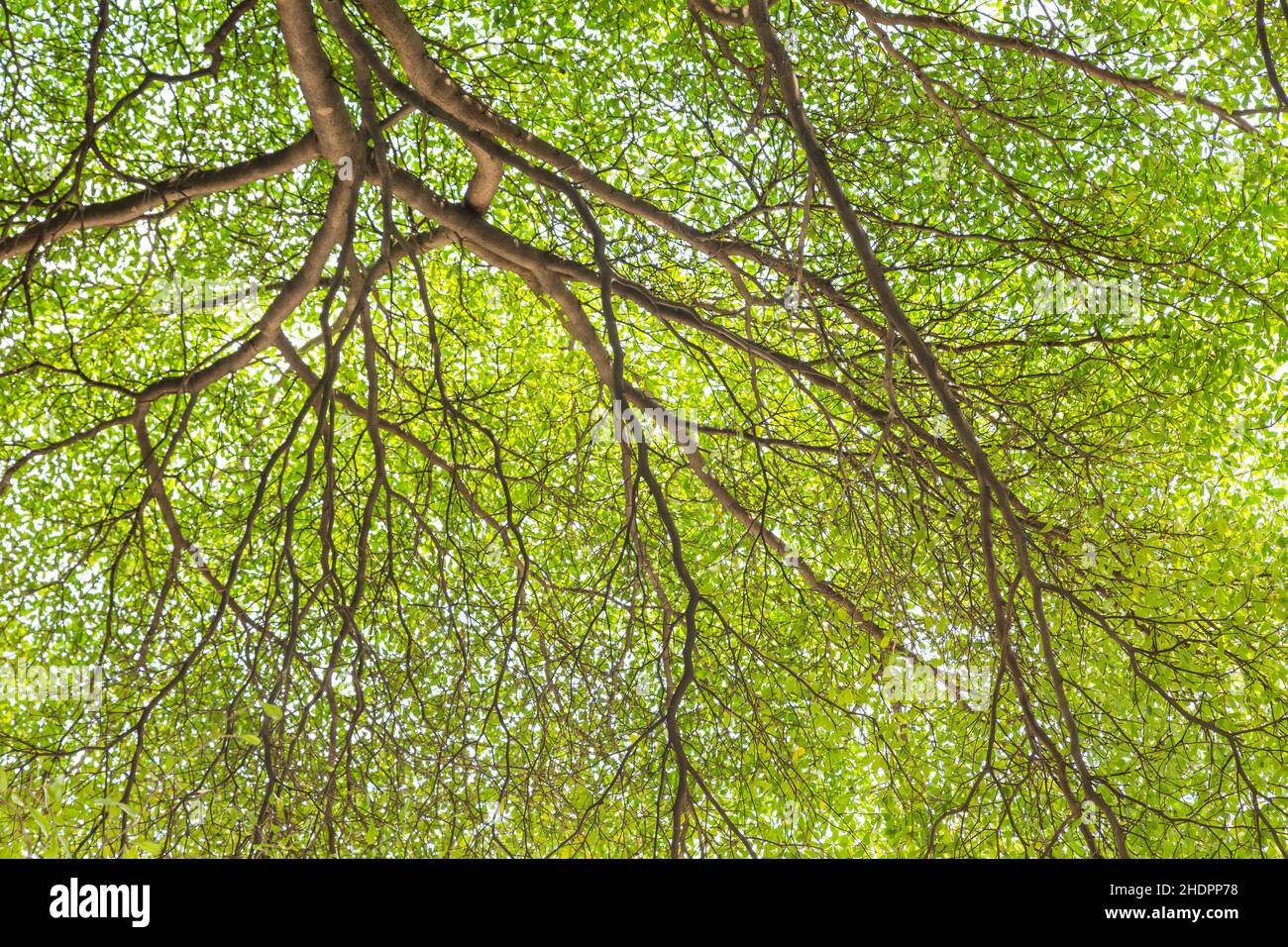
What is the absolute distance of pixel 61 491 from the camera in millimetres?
7504

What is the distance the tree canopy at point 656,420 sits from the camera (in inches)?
151

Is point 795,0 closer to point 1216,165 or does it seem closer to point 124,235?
point 1216,165

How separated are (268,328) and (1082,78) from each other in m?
4.37

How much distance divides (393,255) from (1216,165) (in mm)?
3661

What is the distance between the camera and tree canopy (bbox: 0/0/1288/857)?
3848mm

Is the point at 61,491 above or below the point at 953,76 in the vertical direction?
below

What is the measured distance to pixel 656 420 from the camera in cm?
571

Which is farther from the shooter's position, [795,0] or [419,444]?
[795,0]

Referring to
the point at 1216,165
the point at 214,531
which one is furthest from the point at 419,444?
the point at 1216,165
